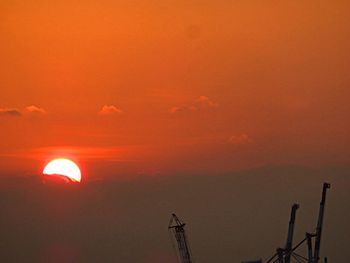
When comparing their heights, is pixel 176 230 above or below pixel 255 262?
above

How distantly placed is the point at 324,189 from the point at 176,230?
86.4 feet

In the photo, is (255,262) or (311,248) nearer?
(255,262)

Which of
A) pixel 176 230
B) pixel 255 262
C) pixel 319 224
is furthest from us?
pixel 176 230

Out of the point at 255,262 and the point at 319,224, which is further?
the point at 319,224

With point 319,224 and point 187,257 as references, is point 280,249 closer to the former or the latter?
point 319,224

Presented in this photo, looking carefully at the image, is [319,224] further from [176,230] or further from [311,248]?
[176,230]

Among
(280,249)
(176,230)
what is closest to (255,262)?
(280,249)

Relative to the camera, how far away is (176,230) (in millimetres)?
105750

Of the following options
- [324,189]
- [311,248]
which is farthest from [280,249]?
[324,189]

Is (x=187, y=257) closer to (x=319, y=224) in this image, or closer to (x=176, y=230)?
(x=176, y=230)

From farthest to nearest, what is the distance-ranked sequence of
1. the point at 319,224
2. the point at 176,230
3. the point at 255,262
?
the point at 176,230 → the point at 319,224 → the point at 255,262

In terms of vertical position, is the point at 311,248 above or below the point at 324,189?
below

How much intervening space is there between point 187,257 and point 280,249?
16.3 meters

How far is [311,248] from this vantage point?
10362 centimetres
